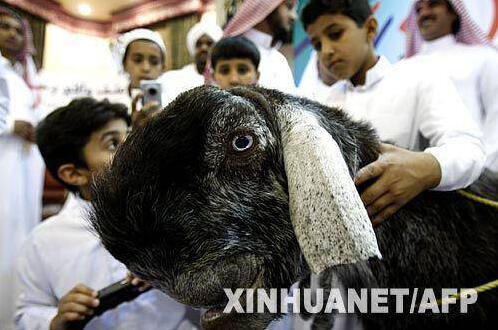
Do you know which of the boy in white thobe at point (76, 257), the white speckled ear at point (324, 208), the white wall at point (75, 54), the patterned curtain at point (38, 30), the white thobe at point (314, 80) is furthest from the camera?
the patterned curtain at point (38, 30)

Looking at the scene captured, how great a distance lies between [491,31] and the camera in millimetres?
1854

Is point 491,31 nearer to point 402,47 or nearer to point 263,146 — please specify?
point 402,47

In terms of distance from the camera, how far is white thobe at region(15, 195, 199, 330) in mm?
941

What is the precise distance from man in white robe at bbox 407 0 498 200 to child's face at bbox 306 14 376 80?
1.00 feet

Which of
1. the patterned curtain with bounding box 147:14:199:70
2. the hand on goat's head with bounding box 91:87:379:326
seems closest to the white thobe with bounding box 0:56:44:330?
the patterned curtain with bounding box 147:14:199:70

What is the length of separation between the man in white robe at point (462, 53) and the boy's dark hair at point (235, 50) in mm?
462

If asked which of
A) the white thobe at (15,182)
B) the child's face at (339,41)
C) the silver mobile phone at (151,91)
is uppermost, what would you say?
the child's face at (339,41)

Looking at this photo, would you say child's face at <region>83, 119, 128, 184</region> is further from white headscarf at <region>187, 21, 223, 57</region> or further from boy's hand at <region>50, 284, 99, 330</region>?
white headscarf at <region>187, 21, 223, 57</region>

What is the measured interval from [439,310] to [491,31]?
5.47 ft

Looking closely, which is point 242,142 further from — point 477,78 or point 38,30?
point 38,30

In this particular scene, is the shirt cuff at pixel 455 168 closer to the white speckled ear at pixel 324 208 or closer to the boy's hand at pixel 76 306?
the white speckled ear at pixel 324 208

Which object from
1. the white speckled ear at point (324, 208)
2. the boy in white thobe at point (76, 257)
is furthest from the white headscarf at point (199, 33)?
the white speckled ear at point (324, 208)

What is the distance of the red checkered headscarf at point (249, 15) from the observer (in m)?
1.18

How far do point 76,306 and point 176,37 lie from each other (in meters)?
1.26
